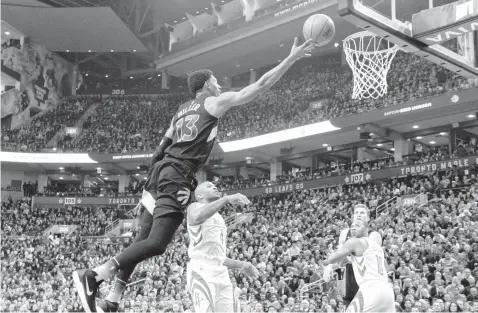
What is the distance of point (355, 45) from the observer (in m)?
20.8

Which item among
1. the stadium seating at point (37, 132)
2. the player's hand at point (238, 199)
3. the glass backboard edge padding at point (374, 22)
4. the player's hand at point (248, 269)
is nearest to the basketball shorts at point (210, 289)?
the player's hand at point (248, 269)

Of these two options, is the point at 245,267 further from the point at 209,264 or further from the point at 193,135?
the point at 193,135

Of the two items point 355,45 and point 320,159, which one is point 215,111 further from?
point 320,159

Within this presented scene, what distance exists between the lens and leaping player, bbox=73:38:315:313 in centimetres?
464

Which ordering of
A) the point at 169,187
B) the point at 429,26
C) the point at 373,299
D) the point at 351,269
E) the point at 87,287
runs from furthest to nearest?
the point at 429,26
the point at 351,269
the point at 373,299
the point at 169,187
the point at 87,287

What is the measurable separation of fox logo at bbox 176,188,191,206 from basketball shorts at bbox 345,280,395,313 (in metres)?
2.64

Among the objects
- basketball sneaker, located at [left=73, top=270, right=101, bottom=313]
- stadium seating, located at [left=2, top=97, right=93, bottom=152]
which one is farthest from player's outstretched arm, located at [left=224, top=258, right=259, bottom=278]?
stadium seating, located at [left=2, top=97, right=93, bottom=152]

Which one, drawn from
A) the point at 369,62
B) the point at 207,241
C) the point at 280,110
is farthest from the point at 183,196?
the point at 280,110

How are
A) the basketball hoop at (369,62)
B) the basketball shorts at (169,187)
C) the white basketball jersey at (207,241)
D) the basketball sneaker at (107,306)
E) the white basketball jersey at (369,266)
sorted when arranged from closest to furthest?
the basketball sneaker at (107,306)
the basketball shorts at (169,187)
the white basketball jersey at (207,241)
the white basketball jersey at (369,266)
the basketball hoop at (369,62)

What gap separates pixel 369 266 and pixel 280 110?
3483 cm

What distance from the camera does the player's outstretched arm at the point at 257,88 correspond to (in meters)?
4.97

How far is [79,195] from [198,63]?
1328 centimetres

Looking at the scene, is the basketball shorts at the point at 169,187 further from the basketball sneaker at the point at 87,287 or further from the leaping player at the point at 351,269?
the leaping player at the point at 351,269

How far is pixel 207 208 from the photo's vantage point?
5.38 m
